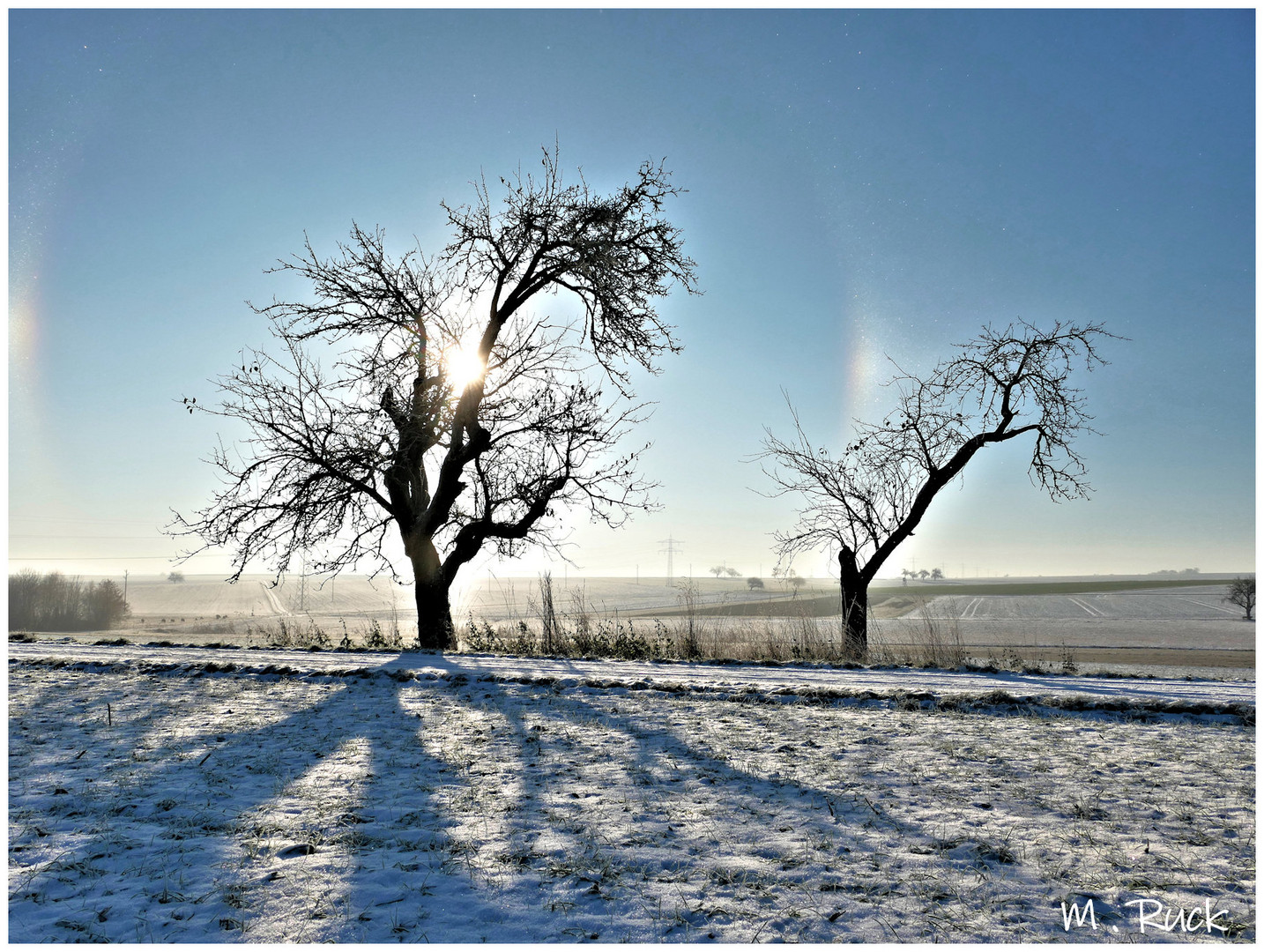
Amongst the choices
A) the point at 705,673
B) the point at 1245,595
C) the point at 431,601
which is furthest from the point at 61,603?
the point at 1245,595

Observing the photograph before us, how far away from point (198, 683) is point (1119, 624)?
51562mm

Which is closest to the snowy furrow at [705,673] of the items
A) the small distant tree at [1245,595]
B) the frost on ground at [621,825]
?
the frost on ground at [621,825]

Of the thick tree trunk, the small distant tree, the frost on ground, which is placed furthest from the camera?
the small distant tree

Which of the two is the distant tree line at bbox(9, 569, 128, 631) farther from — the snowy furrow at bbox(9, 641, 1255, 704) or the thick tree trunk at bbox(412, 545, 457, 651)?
the snowy furrow at bbox(9, 641, 1255, 704)

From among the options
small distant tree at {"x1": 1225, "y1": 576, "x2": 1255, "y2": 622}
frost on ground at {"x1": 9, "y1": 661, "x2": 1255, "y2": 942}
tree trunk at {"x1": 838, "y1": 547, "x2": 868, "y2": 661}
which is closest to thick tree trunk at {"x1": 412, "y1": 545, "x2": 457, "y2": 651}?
tree trunk at {"x1": 838, "y1": 547, "x2": 868, "y2": 661}

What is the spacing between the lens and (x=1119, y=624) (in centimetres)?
4631

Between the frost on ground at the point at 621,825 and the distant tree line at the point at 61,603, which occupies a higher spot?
the frost on ground at the point at 621,825

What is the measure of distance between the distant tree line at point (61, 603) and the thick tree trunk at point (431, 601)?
54.5 metres

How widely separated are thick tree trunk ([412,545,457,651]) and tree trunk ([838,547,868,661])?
25.5 feet

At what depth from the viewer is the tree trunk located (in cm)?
1315

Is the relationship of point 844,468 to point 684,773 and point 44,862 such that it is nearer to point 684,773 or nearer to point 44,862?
point 684,773

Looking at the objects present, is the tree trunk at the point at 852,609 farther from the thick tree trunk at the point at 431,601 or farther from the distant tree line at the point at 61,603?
the distant tree line at the point at 61,603

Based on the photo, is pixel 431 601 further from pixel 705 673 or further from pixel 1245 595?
pixel 1245 595

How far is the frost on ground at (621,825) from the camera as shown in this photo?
10.2 feet
